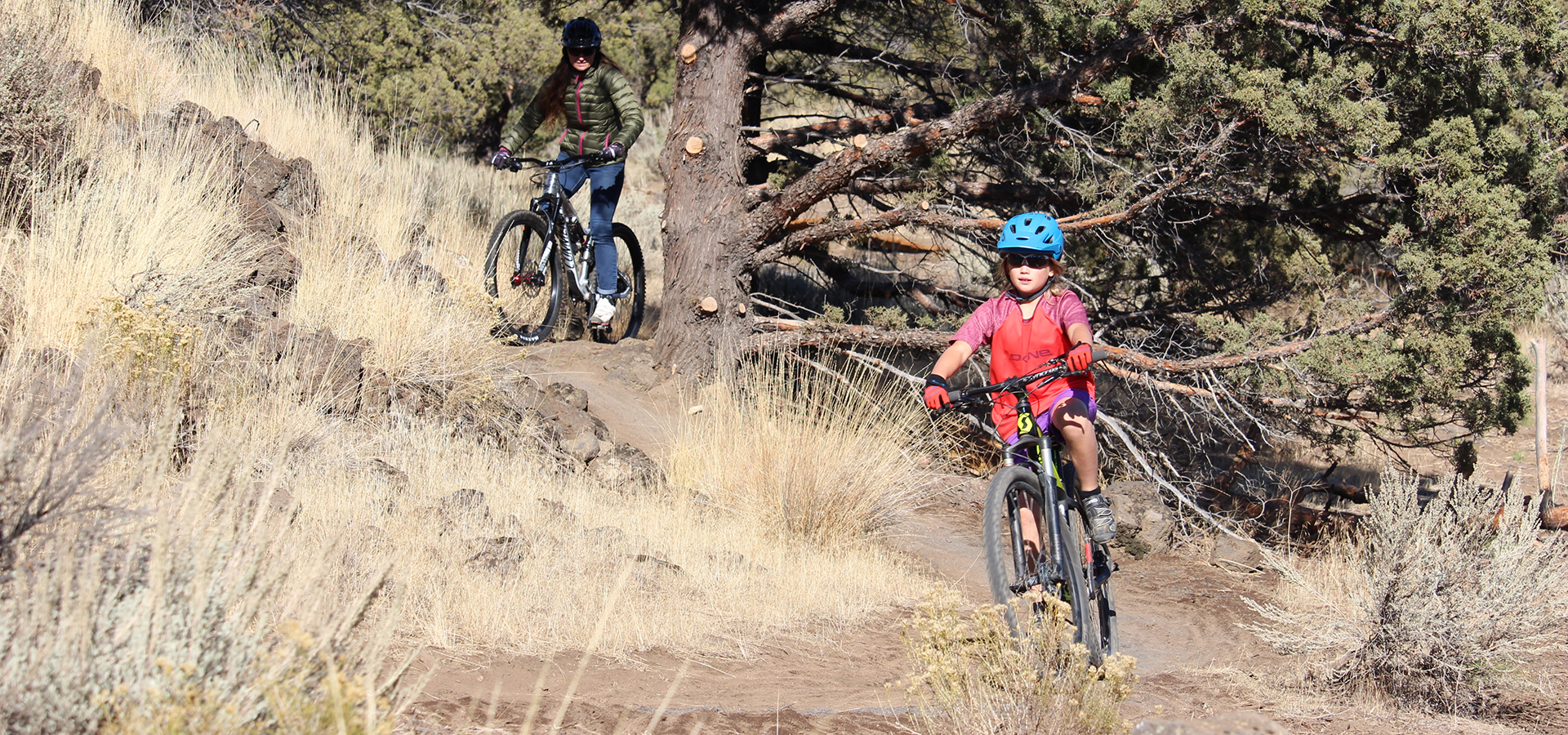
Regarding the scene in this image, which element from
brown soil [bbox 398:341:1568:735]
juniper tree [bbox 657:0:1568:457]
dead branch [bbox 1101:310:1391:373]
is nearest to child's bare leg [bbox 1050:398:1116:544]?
brown soil [bbox 398:341:1568:735]

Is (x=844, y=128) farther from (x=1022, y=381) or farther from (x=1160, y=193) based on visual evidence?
(x=1022, y=381)

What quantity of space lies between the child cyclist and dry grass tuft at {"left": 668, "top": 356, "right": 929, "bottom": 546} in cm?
225

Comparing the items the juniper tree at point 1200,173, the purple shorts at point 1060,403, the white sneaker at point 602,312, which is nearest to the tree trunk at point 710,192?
the juniper tree at point 1200,173

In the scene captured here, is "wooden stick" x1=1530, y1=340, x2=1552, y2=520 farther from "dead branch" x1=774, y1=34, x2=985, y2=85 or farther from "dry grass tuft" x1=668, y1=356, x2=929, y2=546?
"dead branch" x1=774, y1=34, x2=985, y2=85

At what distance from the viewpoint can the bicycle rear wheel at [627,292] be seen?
9602 mm

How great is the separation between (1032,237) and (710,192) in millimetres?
4855

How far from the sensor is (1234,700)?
493 centimetres

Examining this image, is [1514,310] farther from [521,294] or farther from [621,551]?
[521,294]

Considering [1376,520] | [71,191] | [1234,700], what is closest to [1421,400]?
[1376,520]

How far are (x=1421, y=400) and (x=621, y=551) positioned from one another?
5.09m

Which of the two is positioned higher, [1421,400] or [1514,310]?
[1514,310]

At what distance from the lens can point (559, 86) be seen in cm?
896

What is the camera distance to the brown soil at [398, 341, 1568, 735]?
377cm

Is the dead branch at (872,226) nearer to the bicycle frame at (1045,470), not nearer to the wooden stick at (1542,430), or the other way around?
the wooden stick at (1542,430)
